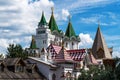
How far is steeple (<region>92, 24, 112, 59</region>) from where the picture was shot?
230 feet

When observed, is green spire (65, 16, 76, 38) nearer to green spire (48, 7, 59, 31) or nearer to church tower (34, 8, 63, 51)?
church tower (34, 8, 63, 51)

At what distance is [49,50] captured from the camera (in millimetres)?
50156

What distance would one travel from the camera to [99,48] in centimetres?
7069

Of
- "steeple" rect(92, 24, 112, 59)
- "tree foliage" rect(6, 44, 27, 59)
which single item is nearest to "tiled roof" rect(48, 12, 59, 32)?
"steeple" rect(92, 24, 112, 59)

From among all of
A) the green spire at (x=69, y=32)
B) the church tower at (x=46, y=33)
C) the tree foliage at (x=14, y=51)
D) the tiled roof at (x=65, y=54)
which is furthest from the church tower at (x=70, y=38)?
the tiled roof at (x=65, y=54)

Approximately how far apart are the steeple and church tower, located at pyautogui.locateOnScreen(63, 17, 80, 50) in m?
27.2

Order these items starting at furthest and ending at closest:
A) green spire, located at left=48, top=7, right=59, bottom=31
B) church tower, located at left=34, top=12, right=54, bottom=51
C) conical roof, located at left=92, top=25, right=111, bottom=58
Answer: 1. green spire, located at left=48, top=7, right=59, bottom=31
2. church tower, located at left=34, top=12, right=54, bottom=51
3. conical roof, located at left=92, top=25, right=111, bottom=58

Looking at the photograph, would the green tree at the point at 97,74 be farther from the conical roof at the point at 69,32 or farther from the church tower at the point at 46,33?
the conical roof at the point at 69,32

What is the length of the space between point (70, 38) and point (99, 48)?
31421 mm

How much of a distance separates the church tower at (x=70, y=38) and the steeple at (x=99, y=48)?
2716cm

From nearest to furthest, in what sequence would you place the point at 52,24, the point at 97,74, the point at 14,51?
the point at 97,74 → the point at 14,51 → the point at 52,24

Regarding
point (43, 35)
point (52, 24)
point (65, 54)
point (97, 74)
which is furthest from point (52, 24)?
point (97, 74)

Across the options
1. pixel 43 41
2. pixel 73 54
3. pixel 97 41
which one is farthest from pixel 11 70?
pixel 43 41

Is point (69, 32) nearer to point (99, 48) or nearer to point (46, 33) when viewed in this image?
point (46, 33)
